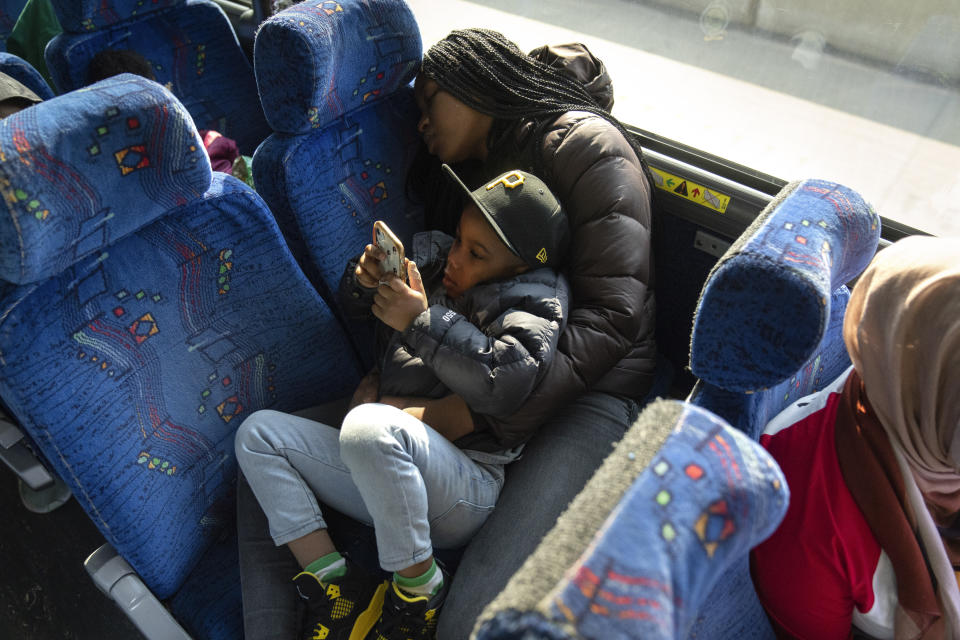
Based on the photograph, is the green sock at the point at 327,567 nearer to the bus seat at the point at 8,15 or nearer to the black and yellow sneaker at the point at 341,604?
the black and yellow sneaker at the point at 341,604

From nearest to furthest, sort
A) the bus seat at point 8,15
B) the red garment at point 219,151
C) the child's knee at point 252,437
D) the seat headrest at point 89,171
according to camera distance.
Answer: the seat headrest at point 89,171
the child's knee at point 252,437
the red garment at point 219,151
the bus seat at point 8,15

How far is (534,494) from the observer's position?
1238mm

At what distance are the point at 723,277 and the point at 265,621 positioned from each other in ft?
Answer: 3.14

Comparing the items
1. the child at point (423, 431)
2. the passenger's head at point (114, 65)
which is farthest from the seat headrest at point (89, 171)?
the passenger's head at point (114, 65)

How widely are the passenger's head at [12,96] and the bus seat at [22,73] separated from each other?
0.25 ft

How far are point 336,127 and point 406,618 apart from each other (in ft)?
3.32

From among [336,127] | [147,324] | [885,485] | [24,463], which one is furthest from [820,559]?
[24,463]

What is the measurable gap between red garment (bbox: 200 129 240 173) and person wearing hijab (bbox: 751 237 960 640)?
72.3 inches

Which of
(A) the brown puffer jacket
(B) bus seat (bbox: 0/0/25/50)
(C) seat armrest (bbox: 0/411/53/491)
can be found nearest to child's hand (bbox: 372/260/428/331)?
(A) the brown puffer jacket

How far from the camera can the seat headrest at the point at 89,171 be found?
0.92m

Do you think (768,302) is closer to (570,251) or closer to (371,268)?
(570,251)

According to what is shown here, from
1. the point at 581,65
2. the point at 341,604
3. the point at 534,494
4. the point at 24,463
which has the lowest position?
the point at 24,463

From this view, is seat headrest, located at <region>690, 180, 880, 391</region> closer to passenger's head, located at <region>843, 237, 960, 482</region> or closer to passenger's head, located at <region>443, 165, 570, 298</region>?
passenger's head, located at <region>843, 237, 960, 482</region>

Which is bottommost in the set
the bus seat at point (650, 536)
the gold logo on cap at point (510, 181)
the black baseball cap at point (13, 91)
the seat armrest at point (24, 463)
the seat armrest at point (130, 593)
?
the seat armrest at point (24, 463)
